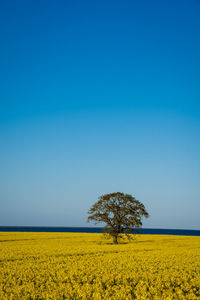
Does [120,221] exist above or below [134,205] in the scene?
below

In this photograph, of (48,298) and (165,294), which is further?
(165,294)

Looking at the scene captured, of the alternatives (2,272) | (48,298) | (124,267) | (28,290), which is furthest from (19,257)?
(48,298)

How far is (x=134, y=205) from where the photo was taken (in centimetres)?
4188

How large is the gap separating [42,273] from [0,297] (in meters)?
5.63

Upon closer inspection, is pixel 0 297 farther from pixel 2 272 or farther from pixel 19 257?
pixel 19 257

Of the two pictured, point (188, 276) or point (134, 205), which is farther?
point (134, 205)

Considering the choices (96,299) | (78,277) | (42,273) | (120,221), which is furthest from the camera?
(120,221)

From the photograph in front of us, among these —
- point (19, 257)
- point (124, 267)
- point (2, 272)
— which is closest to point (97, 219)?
point (19, 257)

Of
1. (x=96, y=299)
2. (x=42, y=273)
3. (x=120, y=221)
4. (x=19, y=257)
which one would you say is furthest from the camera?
(x=120, y=221)

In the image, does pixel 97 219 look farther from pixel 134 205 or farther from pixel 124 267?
pixel 124 267

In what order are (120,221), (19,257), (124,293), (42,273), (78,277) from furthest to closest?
(120,221), (19,257), (42,273), (78,277), (124,293)

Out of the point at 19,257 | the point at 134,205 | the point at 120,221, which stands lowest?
the point at 19,257

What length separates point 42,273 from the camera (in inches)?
679

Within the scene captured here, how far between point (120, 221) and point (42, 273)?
2538 cm
